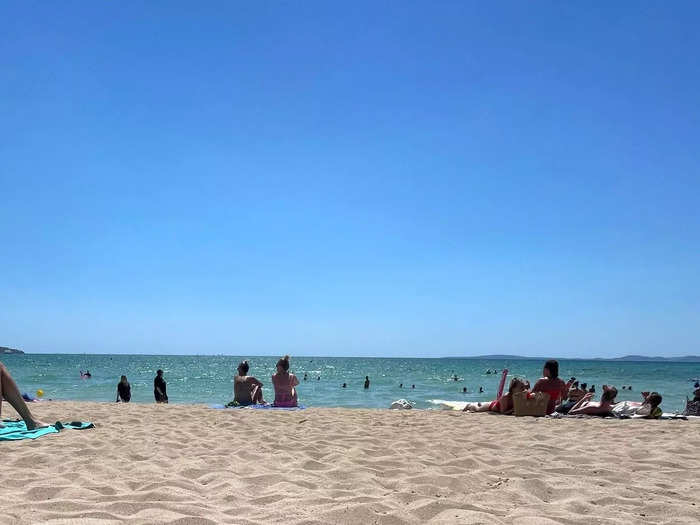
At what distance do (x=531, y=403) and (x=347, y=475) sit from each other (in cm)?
666

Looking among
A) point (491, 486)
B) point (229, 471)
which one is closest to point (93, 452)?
point (229, 471)

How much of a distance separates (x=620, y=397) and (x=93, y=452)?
118ft

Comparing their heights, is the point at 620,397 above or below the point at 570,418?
below

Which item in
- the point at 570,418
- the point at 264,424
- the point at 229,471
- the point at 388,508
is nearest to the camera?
the point at 388,508

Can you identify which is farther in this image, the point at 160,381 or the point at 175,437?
the point at 160,381

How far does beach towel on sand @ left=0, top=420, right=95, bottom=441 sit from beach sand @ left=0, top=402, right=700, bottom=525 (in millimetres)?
170

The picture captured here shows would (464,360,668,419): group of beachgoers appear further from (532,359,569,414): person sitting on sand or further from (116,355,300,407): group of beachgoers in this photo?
(116,355,300,407): group of beachgoers

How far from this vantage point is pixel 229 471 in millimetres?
4637

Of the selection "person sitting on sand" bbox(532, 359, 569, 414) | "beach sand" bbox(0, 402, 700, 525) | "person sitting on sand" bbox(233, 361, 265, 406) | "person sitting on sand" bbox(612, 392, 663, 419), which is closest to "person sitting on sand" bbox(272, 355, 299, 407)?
"person sitting on sand" bbox(233, 361, 265, 406)

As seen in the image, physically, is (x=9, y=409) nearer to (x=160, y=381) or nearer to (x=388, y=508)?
(x=160, y=381)

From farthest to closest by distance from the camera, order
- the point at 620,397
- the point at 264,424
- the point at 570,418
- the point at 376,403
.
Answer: the point at 620,397
the point at 376,403
the point at 570,418
the point at 264,424

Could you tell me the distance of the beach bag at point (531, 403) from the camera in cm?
1011

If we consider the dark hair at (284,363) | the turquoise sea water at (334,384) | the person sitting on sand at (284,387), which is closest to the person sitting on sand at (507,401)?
the person sitting on sand at (284,387)

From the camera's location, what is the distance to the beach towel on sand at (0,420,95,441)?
19.8ft
